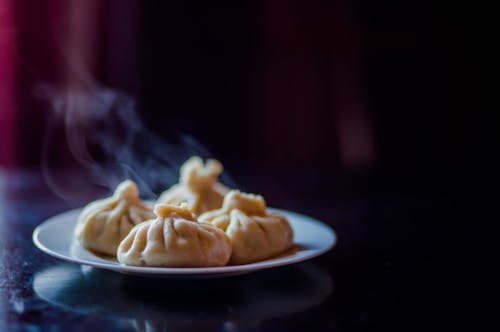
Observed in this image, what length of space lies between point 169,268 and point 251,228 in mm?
231

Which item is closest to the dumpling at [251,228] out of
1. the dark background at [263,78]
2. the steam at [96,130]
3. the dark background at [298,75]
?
the dark background at [263,78]

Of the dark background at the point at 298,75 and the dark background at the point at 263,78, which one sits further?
the dark background at the point at 298,75

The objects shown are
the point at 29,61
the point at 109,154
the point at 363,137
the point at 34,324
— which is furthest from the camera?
the point at 363,137

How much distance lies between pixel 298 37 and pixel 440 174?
59.3 inches

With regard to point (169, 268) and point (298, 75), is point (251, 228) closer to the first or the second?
point (169, 268)

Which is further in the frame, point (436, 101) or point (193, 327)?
point (436, 101)

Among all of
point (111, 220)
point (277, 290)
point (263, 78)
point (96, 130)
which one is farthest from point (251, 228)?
point (263, 78)

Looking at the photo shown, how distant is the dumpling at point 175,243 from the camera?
3.16 ft

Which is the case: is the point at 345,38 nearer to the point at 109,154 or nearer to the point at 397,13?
the point at 397,13

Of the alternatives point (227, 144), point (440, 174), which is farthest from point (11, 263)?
point (227, 144)

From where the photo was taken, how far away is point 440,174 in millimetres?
2363

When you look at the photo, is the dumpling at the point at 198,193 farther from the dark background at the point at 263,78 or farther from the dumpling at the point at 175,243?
the dark background at the point at 263,78

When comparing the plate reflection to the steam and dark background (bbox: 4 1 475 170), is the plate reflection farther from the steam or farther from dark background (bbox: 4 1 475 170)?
dark background (bbox: 4 1 475 170)

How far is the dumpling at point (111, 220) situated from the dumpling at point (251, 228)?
14 cm
